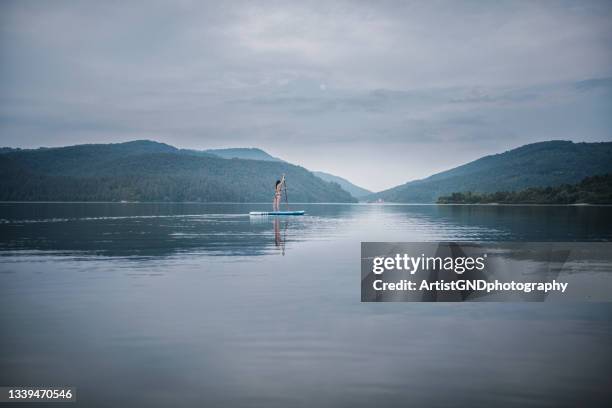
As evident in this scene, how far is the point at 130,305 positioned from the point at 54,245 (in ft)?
96.7

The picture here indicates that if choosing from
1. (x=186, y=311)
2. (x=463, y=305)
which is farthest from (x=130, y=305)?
(x=463, y=305)

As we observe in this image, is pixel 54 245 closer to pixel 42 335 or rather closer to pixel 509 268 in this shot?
pixel 42 335

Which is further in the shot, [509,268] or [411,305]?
[509,268]

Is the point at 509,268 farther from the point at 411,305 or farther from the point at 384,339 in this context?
the point at 384,339

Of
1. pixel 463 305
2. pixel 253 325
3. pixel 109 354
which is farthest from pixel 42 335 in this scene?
pixel 463 305

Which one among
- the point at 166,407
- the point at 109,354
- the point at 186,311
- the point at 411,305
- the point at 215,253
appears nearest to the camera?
the point at 166,407

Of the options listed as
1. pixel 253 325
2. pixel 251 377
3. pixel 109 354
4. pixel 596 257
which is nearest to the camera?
pixel 251 377

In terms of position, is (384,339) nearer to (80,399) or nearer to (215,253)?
(80,399)

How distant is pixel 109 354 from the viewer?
14766mm

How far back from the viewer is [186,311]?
20.3 metres

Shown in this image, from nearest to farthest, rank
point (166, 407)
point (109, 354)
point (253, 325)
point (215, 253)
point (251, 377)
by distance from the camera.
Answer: point (166, 407), point (251, 377), point (109, 354), point (253, 325), point (215, 253)

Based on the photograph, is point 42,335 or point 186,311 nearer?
point 42,335

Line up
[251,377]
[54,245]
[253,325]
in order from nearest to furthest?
[251,377], [253,325], [54,245]

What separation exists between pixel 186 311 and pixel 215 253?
21031 millimetres
